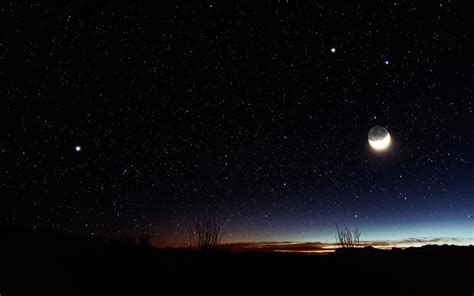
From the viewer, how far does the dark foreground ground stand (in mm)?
4062

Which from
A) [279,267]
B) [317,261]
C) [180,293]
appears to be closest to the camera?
[180,293]

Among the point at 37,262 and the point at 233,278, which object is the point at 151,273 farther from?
the point at 37,262

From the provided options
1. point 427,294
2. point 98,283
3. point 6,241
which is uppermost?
point 6,241

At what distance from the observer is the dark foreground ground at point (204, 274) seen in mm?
4062

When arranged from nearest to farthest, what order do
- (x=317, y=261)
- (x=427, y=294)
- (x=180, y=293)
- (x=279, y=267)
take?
(x=180, y=293), (x=427, y=294), (x=279, y=267), (x=317, y=261)

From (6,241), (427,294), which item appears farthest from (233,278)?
(6,241)

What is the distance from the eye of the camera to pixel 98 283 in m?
4.14

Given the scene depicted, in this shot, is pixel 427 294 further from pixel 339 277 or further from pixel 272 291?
pixel 272 291

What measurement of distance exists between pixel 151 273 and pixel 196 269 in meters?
0.61

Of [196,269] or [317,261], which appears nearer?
[196,269]

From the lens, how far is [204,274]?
4.32 m

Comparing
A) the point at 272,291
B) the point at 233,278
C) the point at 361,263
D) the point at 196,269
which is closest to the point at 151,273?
the point at 196,269

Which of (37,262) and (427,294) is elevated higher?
(37,262)

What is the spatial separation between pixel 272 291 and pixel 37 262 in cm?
386
